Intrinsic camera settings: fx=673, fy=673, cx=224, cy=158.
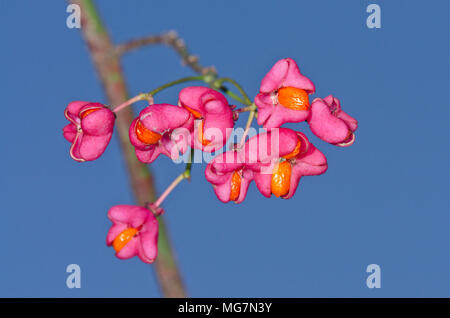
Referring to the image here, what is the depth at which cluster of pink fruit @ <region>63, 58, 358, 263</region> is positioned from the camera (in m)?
1.20

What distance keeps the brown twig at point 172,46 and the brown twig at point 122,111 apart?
5 cm

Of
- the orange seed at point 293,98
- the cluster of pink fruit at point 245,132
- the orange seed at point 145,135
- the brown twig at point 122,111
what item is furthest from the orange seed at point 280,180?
the brown twig at point 122,111

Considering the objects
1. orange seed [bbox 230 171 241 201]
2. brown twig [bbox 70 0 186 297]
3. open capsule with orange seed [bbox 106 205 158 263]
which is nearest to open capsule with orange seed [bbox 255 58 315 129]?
orange seed [bbox 230 171 241 201]

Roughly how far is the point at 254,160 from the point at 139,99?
10.6 inches

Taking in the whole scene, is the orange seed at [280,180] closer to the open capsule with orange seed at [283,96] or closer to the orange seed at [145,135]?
the open capsule with orange seed at [283,96]

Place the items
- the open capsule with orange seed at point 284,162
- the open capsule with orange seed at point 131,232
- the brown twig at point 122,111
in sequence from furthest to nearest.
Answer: the brown twig at point 122,111, the open capsule with orange seed at point 131,232, the open capsule with orange seed at point 284,162

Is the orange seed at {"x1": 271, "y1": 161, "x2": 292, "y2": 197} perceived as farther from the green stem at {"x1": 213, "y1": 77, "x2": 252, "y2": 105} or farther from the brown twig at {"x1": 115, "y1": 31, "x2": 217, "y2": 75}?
the brown twig at {"x1": 115, "y1": 31, "x2": 217, "y2": 75}

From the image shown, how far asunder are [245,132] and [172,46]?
0.57 m

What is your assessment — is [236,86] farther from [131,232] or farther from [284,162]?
[131,232]

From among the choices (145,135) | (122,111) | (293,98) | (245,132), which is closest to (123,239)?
(145,135)

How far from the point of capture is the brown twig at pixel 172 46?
160cm

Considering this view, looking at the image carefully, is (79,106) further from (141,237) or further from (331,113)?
(331,113)

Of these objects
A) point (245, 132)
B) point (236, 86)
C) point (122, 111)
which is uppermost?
point (122, 111)

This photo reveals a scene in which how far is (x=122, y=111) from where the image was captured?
1.89 metres
